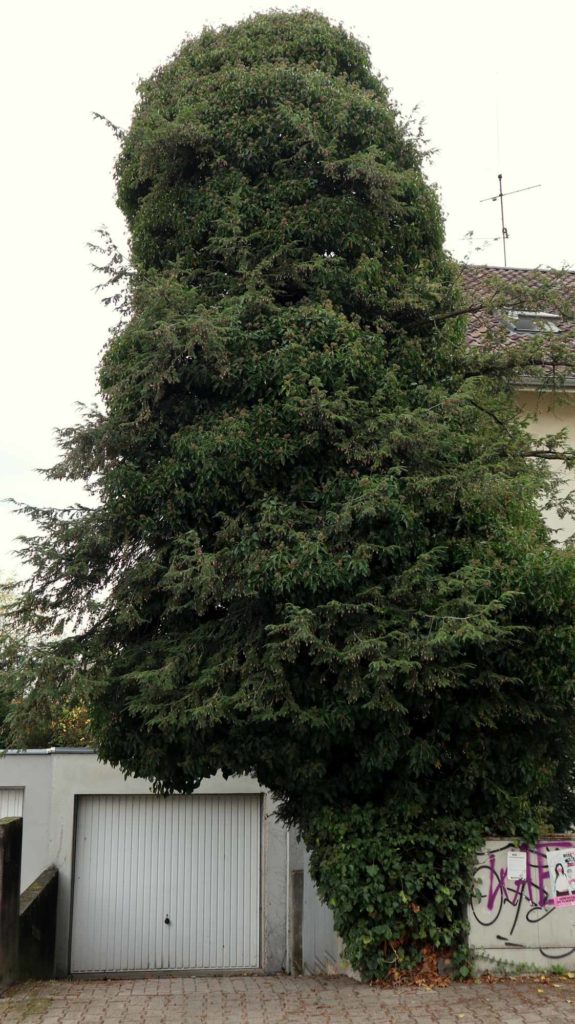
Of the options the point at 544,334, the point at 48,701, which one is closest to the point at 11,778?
the point at 48,701

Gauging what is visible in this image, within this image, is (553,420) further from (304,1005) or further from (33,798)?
(33,798)

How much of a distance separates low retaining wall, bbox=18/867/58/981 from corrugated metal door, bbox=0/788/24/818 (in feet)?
4.67

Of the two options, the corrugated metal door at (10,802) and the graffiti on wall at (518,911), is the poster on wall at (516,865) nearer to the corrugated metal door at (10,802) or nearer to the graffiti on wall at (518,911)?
the graffiti on wall at (518,911)

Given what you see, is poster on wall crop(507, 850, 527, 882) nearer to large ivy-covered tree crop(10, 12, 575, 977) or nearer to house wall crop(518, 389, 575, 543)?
large ivy-covered tree crop(10, 12, 575, 977)

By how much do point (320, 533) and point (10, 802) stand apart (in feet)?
32.3

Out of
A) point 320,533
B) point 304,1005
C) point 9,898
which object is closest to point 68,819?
point 9,898

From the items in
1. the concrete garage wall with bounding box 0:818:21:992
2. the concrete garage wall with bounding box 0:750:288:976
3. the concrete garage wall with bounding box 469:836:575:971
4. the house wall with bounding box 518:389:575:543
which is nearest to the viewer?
the concrete garage wall with bounding box 469:836:575:971

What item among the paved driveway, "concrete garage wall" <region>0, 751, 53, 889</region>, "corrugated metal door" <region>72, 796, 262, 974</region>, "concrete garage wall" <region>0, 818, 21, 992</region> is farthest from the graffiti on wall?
"concrete garage wall" <region>0, 751, 53, 889</region>

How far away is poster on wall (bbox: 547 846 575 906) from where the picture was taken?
29.5 ft

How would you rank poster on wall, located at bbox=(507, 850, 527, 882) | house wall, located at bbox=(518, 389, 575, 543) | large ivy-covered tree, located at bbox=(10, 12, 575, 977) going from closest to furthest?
1. large ivy-covered tree, located at bbox=(10, 12, 575, 977)
2. poster on wall, located at bbox=(507, 850, 527, 882)
3. house wall, located at bbox=(518, 389, 575, 543)

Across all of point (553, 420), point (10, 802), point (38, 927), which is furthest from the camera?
point (10, 802)

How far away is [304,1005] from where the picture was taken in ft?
27.2

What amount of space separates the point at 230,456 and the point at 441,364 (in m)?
2.78

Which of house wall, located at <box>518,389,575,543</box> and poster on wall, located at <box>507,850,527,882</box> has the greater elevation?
house wall, located at <box>518,389,575,543</box>
